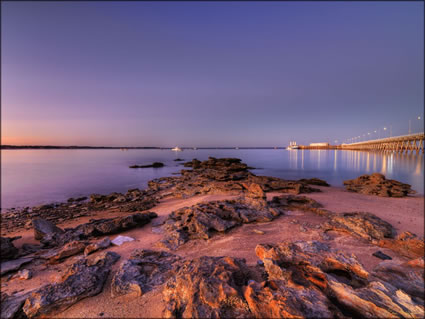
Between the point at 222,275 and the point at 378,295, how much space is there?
6.44 ft

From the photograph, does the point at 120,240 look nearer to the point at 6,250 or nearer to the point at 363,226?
the point at 6,250

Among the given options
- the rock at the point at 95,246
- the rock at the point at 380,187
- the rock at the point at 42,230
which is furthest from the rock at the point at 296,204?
the rock at the point at 42,230

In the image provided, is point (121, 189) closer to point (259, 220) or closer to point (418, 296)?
point (259, 220)

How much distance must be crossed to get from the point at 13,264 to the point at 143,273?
450 cm

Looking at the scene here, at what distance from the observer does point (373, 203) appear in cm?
1004

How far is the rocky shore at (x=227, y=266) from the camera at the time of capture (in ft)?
7.56

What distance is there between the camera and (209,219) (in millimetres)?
6309

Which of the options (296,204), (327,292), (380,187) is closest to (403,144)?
(380,187)

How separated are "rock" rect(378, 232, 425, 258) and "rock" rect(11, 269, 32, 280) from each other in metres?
9.02

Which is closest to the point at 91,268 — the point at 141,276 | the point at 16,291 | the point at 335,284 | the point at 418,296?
A: the point at 141,276

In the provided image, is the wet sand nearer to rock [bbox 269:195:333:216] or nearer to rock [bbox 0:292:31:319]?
rock [bbox 269:195:333:216]

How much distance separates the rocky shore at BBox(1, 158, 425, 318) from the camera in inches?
90.7

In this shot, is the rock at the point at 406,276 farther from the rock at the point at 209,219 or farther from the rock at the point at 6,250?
the rock at the point at 6,250

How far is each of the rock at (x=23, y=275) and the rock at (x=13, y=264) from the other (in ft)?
1.24
